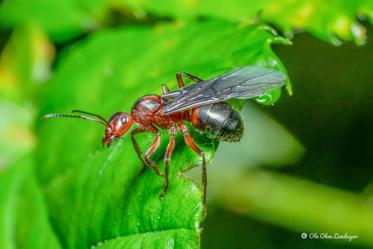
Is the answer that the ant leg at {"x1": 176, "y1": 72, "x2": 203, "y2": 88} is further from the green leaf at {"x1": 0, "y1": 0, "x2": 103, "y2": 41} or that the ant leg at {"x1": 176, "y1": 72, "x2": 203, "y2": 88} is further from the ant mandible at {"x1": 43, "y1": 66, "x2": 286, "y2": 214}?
the green leaf at {"x1": 0, "y1": 0, "x2": 103, "y2": 41}

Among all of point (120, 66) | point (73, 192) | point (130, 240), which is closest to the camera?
point (130, 240)

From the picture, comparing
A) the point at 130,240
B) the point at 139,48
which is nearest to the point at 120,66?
the point at 139,48

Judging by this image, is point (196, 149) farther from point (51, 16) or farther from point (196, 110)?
point (51, 16)

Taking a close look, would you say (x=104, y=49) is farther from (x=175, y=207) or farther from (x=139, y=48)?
(x=175, y=207)

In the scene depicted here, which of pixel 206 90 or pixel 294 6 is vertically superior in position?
pixel 294 6

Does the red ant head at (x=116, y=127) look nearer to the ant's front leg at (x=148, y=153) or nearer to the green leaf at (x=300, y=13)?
the ant's front leg at (x=148, y=153)

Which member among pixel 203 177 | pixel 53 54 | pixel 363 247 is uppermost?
pixel 53 54

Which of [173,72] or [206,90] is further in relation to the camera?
[173,72]

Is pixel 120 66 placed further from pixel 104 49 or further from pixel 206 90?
pixel 206 90

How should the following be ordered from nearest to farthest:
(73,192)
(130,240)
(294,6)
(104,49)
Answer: (130,240)
(73,192)
(294,6)
(104,49)
